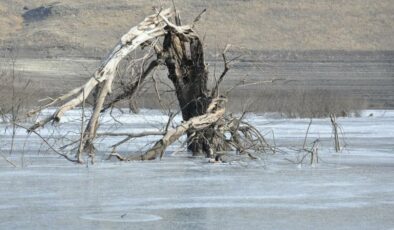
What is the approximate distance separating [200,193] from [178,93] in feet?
20.0

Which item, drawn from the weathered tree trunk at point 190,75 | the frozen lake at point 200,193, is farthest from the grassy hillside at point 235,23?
the frozen lake at point 200,193

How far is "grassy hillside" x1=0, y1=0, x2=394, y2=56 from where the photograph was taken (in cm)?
7494

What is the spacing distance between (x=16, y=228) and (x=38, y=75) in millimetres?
41119

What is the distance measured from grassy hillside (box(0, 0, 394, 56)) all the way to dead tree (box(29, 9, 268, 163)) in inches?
2015

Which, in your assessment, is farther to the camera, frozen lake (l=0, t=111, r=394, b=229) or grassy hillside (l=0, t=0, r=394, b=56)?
grassy hillside (l=0, t=0, r=394, b=56)

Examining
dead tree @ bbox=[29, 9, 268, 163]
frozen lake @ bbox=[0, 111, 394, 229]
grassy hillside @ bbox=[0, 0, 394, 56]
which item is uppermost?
grassy hillside @ bbox=[0, 0, 394, 56]

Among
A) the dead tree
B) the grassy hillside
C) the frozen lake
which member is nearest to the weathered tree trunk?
the dead tree

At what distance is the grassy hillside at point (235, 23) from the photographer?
74938 mm

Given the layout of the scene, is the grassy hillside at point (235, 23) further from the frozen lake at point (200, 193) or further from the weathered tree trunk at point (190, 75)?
the frozen lake at point (200, 193)

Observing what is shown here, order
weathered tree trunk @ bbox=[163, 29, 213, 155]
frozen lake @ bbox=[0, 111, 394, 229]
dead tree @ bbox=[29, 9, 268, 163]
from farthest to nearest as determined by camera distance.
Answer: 1. weathered tree trunk @ bbox=[163, 29, 213, 155]
2. dead tree @ bbox=[29, 9, 268, 163]
3. frozen lake @ bbox=[0, 111, 394, 229]

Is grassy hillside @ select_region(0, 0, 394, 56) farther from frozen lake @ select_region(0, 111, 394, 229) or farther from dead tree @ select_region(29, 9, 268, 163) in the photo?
frozen lake @ select_region(0, 111, 394, 229)

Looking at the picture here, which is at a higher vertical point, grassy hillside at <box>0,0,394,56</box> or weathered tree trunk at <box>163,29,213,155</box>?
grassy hillside at <box>0,0,394,56</box>

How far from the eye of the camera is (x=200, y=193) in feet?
42.0

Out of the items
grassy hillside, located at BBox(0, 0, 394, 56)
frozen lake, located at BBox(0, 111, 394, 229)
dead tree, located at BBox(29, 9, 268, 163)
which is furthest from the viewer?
grassy hillside, located at BBox(0, 0, 394, 56)
